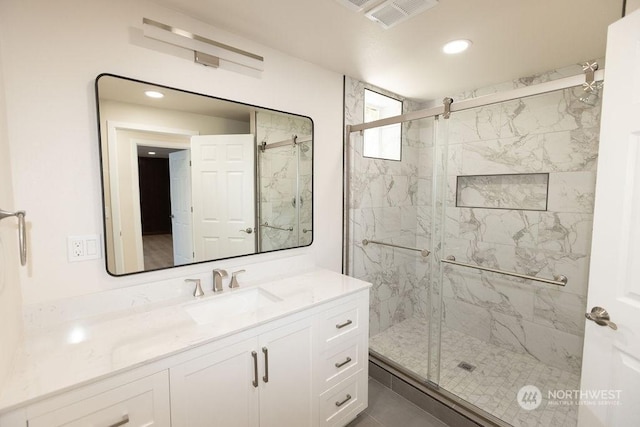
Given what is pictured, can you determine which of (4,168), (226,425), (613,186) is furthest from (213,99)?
(613,186)

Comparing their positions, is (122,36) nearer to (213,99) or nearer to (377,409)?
(213,99)

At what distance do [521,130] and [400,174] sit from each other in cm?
110

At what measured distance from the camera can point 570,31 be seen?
1.75 m

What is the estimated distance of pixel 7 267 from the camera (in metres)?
1.08

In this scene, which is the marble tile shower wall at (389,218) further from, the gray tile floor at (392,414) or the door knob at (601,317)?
the door knob at (601,317)

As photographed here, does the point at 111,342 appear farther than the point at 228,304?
No

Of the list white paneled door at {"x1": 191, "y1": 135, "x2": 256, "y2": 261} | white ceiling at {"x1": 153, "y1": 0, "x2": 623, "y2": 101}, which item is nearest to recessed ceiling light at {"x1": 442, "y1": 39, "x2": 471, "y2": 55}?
white ceiling at {"x1": 153, "y1": 0, "x2": 623, "y2": 101}

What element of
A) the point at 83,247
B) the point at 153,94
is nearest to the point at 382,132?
the point at 153,94

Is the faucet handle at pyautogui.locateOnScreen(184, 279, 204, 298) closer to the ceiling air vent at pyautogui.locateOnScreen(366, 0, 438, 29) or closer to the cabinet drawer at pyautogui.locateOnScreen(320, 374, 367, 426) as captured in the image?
the cabinet drawer at pyautogui.locateOnScreen(320, 374, 367, 426)

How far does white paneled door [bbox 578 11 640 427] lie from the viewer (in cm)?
108

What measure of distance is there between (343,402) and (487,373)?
135 cm

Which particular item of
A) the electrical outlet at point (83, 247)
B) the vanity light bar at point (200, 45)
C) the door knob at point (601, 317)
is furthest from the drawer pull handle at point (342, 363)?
the vanity light bar at point (200, 45)

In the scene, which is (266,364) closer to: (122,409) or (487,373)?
(122,409)

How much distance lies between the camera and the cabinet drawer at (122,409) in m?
0.93
